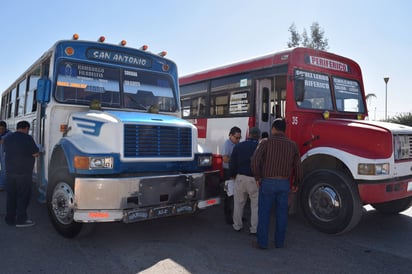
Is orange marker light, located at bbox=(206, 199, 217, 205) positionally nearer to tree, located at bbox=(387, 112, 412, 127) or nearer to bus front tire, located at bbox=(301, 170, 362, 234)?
bus front tire, located at bbox=(301, 170, 362, 234)

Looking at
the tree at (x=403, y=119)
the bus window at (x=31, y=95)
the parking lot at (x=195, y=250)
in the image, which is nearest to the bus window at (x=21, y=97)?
the bus window at (x=31, y=95)

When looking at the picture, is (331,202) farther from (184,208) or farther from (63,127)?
(63,127)

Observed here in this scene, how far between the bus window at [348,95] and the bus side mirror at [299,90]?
3.39 ft

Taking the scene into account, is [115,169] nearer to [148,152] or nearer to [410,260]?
[148,152]

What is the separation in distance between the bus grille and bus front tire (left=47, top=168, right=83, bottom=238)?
0.93m

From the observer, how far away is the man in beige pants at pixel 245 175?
515cm

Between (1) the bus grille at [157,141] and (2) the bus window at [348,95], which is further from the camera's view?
(2) the bus window at [348,95]

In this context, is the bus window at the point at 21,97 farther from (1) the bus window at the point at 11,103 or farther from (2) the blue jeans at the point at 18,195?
(2) the blue jeans at the point at 18,195

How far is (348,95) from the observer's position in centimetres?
693

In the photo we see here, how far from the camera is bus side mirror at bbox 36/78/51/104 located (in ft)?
17.1

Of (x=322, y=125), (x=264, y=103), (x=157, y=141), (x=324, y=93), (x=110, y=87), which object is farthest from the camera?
(x=264, y=103)

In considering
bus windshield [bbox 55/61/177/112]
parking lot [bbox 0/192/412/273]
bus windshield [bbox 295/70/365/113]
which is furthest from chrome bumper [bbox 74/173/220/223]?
bus windshield [bbox 295/70/365/113]

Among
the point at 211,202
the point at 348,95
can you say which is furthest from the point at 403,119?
the point at 211,202

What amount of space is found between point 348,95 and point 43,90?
5.71 m
